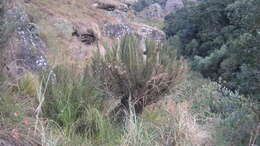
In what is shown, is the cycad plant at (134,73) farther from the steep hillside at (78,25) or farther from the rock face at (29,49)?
the steep hillside at (78,25)

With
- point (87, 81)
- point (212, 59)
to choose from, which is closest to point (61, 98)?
point (87, 81)

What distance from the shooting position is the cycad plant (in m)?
4.93

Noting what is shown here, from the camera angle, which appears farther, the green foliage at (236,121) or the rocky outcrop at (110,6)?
the rocky outcrop at (110,6)

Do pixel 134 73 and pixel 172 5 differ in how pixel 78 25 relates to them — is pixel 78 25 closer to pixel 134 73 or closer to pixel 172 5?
pixel 134 73

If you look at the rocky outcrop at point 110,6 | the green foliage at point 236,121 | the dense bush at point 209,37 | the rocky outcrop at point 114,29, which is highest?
the rocky outcrop at point 110,6

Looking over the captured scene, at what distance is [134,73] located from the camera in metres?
4.91

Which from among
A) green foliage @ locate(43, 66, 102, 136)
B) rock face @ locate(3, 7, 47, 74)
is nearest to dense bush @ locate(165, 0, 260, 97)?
rock face @ locate(3, 7, 47, 74)

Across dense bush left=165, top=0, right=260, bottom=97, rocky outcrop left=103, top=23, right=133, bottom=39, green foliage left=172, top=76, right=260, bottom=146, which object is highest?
rocky outcrop left=103, top=23, right=133, bottom=39

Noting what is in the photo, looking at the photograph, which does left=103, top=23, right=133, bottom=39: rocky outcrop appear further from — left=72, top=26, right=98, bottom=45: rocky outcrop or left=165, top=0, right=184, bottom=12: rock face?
left=165, top=0, right=184, bottom=12: rock face

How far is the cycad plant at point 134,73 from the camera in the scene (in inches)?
194

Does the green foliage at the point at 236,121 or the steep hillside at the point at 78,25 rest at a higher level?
the steep hillside at the point at 78,25

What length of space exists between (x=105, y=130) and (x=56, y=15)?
9536 millimetres

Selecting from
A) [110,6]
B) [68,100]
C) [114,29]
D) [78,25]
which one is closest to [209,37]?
[110,6]

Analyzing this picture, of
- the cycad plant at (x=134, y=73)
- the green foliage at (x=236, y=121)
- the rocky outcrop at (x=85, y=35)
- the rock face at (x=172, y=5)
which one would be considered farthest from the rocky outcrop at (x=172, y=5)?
the cycad plant at (x=134, y=73)
